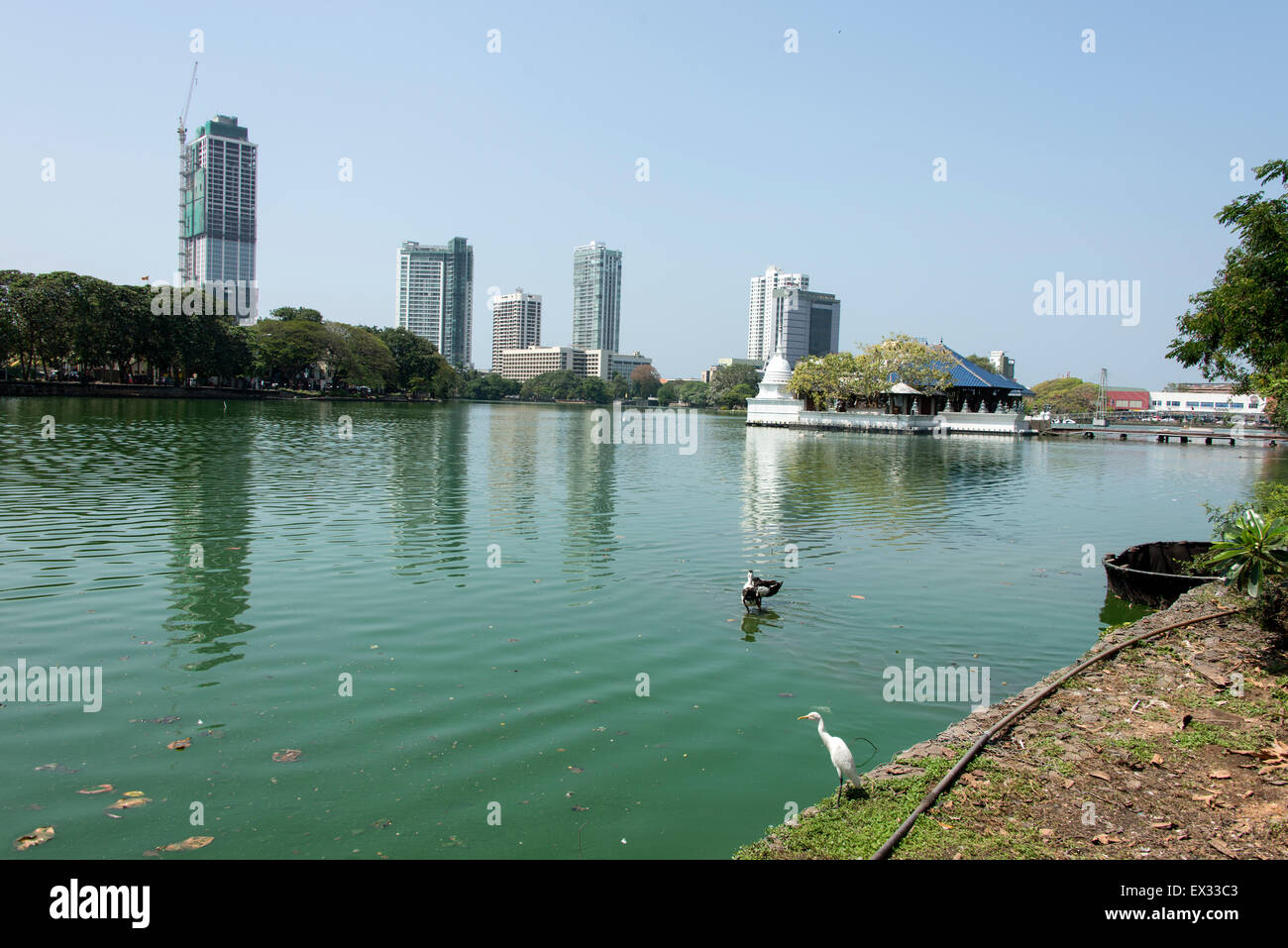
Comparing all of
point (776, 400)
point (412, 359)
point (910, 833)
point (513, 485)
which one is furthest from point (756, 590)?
point (412, 359)

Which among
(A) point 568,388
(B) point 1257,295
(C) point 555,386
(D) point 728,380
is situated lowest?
(B) point 1257,295

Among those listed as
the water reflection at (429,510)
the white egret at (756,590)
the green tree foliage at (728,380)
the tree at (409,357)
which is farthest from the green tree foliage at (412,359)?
the white egret at (756,590)

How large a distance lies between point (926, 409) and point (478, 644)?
248 ft

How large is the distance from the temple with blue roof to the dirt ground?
6582cm

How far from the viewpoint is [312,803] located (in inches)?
236

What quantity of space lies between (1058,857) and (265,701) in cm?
690

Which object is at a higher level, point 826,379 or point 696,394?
point 696,394

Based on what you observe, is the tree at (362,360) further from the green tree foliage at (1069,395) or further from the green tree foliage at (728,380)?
the green tree foliage at (1069,395)

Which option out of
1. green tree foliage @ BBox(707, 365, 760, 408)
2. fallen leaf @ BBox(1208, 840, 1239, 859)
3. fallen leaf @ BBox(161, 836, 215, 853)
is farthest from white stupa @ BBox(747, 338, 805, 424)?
fallen leaf @ BBox(161, 836, 215, 853)

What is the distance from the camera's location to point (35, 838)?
534 cm

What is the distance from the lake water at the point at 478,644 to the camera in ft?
19.7

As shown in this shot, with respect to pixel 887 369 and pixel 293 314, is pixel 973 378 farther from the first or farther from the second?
pixel 293 314
